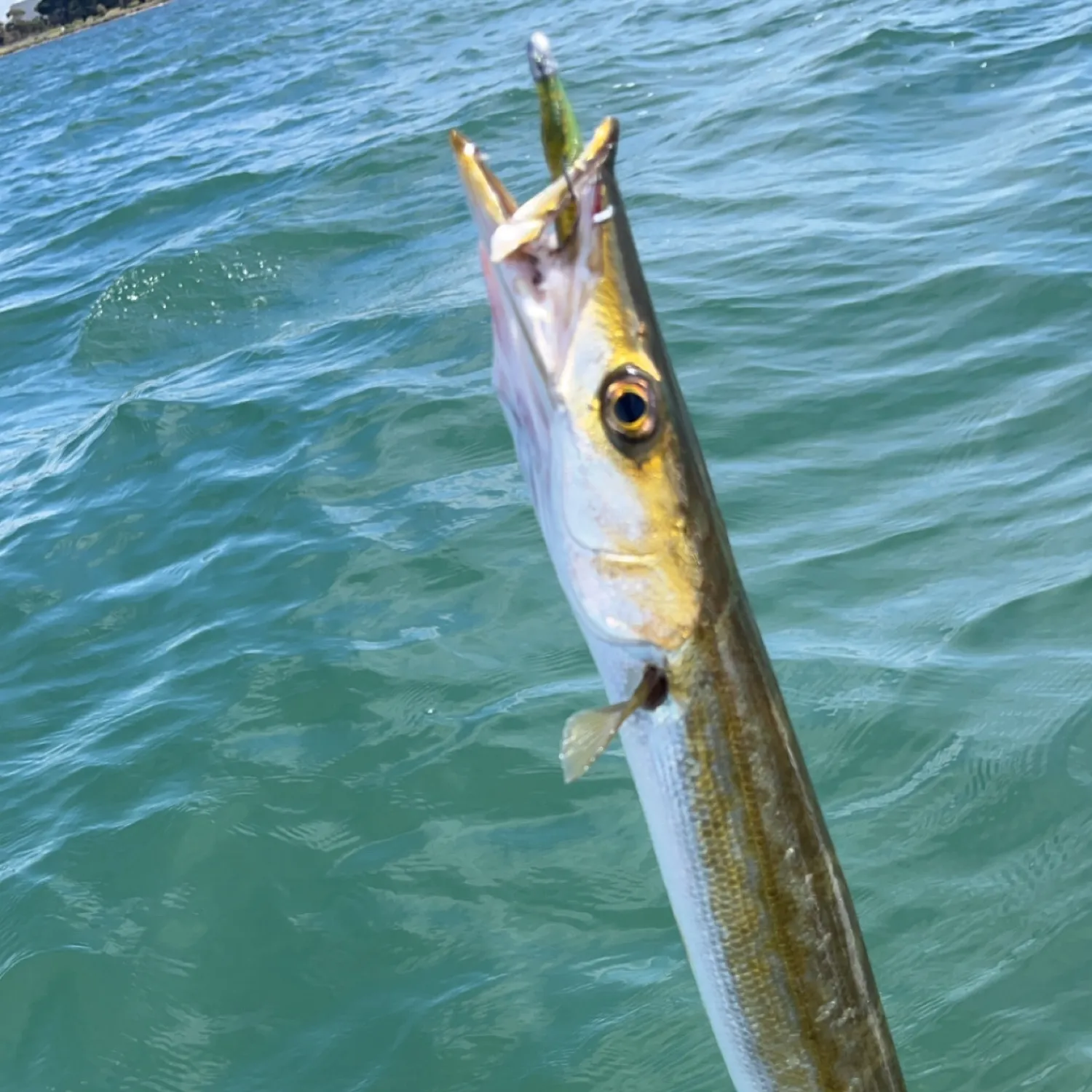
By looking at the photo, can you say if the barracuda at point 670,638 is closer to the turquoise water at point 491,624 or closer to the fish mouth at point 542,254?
the fish mouth at point 542,254

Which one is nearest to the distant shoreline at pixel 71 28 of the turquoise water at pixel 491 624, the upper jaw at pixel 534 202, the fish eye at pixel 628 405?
the turquoise water at pixel 491 624

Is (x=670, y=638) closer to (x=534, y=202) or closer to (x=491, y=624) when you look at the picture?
(x=534, y=202)

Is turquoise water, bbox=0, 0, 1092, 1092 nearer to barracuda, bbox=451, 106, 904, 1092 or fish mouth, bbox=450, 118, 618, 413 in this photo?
barracuda, bbox=451, 106, 904, 1092

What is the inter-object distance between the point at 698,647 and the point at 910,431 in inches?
189

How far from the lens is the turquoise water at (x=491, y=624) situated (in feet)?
14.6

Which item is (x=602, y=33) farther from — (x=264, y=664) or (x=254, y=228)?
(x=264, y=664)

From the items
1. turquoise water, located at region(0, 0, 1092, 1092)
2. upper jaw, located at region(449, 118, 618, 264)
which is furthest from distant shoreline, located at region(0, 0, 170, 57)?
upper jaw, located at region(449, 118, 618, 264)

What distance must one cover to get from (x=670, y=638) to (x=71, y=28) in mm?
75796

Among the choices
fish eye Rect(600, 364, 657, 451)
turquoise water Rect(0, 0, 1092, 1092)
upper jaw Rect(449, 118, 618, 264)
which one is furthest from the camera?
turquoise water Rect(0, 0, 1092, 1092)

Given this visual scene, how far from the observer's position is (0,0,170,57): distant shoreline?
6481 centimetres

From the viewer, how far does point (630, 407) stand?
2.28 metres

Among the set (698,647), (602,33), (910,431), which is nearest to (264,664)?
(910,431)

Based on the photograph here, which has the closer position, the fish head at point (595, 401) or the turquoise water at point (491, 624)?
the fish head at point (595, 401)

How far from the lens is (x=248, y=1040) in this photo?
4.47 meters
